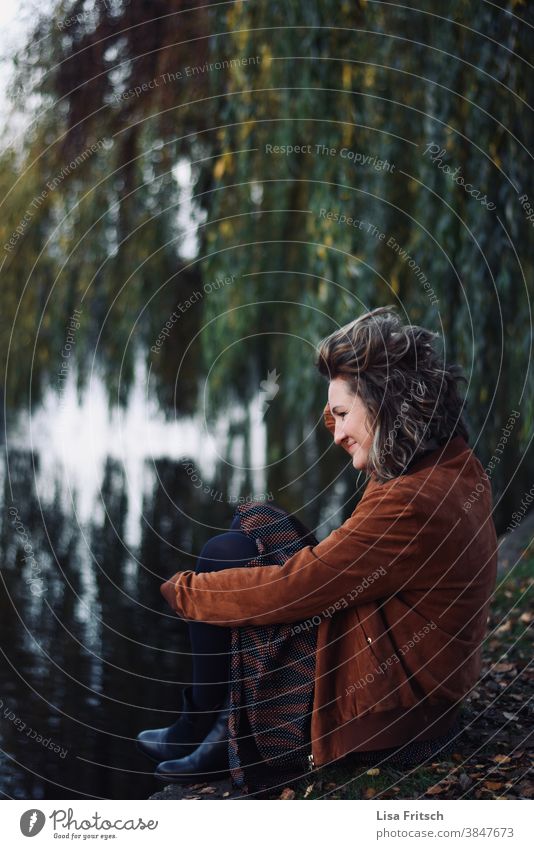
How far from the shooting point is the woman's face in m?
2.16

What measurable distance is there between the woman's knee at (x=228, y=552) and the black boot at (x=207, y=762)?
0.38 metres

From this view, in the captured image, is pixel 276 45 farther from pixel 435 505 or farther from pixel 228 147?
pixel 435 505

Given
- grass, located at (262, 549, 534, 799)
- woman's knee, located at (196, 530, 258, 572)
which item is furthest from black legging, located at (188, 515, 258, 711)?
grass, located at (262, 549, 534, 799)

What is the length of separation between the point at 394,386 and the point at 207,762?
1.04m

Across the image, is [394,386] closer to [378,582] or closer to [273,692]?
[378,582]

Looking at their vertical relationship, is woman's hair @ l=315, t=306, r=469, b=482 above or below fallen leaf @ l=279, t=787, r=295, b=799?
above

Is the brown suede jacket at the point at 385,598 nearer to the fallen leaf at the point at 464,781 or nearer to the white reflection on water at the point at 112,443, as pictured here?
the fallen leaf at the point at 464,781

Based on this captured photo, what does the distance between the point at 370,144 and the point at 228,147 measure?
26.6 inches

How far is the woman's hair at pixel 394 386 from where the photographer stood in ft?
6.95

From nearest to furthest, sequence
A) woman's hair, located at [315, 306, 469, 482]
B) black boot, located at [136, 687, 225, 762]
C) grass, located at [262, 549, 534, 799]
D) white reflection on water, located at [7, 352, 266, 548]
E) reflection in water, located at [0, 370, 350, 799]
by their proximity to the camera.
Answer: woman's hair, located at [315, 306, 469, 482] → grass, located at [262, 549, 534, 799] → black boot, located at [136, 687, 225, 762] → reflection in water, located at [0, 370, 350, 799] → white reflection on water, located at [7, 352, 266, 548]

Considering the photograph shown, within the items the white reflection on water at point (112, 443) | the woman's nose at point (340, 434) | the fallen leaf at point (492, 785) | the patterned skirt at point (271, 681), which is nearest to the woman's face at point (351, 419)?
the woman's nose at point (340, 434)

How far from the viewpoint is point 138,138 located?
5375 mm

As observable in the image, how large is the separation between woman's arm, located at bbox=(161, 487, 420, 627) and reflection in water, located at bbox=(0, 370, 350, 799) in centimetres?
76

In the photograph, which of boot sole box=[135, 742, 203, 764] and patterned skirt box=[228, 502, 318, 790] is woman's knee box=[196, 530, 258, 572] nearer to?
patterned skirt box=[228, 502, 318, 790]
